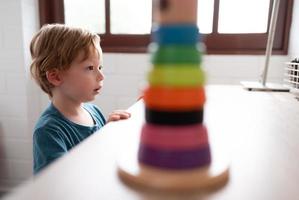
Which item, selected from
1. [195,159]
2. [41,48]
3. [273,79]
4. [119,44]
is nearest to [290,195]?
[195,159]

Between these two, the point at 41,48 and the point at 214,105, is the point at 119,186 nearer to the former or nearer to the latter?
the point at 214,105

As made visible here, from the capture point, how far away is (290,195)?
25 cm

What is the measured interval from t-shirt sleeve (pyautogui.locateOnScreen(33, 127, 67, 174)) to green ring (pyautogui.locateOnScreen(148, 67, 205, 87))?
1.71 ft

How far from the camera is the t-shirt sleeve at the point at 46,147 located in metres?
0.69

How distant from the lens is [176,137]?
0.23 m

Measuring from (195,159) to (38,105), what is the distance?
5.02 feet

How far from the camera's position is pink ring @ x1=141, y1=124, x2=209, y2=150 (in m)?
0.23

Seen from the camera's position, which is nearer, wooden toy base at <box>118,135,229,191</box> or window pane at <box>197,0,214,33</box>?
wooden toy base at <box>118,135,229,191</box>

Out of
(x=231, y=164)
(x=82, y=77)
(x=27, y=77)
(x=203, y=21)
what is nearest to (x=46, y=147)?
(x=82, y=77)

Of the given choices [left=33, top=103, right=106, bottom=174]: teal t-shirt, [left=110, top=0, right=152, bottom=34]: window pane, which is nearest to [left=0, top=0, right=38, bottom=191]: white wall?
[left=110, top=0, right=152, bottom=34]: window pane

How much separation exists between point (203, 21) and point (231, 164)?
4.20ft

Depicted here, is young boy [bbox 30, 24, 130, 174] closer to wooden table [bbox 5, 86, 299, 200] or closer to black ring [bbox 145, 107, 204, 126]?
wooden table [bbox 5, 86, 299, 200]

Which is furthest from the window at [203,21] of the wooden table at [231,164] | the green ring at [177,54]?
the green ring at [177,54]

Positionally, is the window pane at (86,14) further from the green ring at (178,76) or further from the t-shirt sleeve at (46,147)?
the green ring at (178,76)
